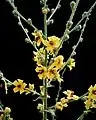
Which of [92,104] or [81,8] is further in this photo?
[81,8]

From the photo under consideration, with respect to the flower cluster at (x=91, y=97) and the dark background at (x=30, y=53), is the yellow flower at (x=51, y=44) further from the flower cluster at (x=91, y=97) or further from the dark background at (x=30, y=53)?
the dark background at (x=30, y=53)

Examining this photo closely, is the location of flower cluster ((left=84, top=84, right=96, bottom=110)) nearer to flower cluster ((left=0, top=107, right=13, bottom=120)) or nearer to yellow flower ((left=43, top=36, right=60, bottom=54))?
yellow flower ((left=43, top=36, right=60, bottom=54))

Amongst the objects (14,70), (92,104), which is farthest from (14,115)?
(92,104)

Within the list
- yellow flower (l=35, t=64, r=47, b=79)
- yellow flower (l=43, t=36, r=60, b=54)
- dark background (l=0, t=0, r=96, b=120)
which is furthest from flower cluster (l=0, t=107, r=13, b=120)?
dark background (l=0, t=0, r=96, b=120)

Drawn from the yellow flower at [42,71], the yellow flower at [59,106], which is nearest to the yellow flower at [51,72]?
the yellow flower at [42,71]

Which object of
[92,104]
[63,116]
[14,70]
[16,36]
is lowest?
[92,104]

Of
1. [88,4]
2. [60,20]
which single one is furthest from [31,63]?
[88,4]

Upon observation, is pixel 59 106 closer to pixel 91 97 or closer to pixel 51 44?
pixel 91 97

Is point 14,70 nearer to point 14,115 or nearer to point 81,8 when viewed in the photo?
point 14,115

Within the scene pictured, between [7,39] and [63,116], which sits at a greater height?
[7,39]
